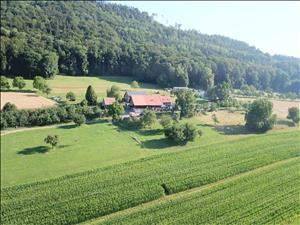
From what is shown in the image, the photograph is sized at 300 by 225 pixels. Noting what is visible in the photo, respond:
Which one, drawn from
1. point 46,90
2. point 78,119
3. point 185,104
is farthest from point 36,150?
point 46,90

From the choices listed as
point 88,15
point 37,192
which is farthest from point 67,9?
point 37,192

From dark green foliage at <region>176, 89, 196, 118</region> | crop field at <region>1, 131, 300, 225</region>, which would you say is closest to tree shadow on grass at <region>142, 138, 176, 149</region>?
crop field at <region>1, 131, 300, 225</region>

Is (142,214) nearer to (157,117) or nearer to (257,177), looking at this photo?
(257,177)

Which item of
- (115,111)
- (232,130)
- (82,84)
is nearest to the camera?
(232,130)

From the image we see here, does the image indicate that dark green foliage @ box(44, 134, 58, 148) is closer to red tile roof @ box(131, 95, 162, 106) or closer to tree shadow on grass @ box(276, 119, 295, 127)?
red tile roof @ box(131, 95, 162, 106)

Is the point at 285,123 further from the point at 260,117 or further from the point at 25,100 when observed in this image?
the point at 25,100

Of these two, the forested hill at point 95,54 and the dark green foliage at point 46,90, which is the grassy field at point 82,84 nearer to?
the dark green foliage at point 46,90
